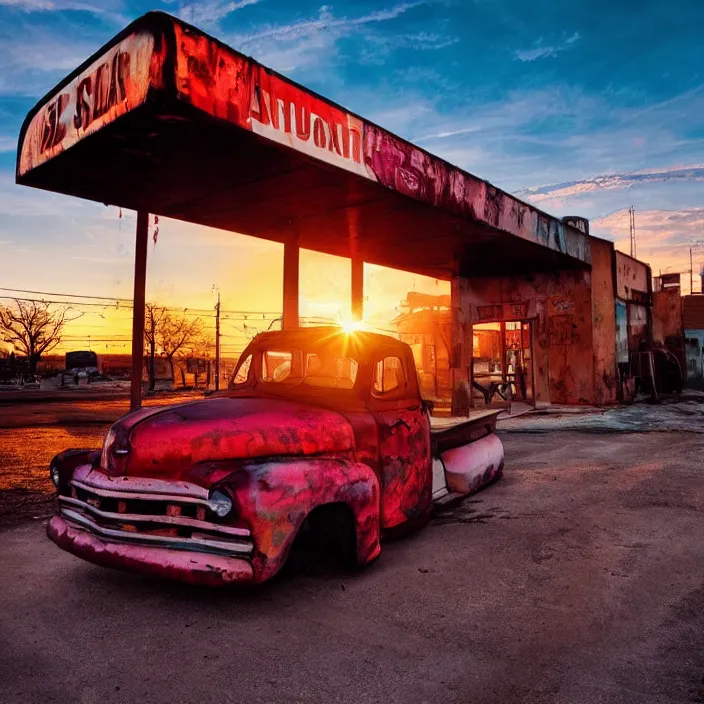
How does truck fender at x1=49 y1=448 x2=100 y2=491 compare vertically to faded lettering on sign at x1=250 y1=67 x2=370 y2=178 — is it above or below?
below

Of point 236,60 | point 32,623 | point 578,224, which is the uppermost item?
point 578,224

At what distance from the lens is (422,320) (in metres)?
28.3

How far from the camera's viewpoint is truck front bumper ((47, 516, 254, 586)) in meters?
2.86

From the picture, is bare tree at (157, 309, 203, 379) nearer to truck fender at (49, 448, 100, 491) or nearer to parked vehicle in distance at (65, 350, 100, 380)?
parked vehicle in distance at (65, 350, 100, 380)

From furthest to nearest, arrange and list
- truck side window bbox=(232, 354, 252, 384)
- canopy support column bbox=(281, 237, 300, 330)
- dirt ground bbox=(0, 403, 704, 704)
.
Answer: canopy support column bbox=(281, 237, 300, 330), truck side window bbox=(232, 354, 252, 384), dirt ground bbox=(0, 403, 704, 704)

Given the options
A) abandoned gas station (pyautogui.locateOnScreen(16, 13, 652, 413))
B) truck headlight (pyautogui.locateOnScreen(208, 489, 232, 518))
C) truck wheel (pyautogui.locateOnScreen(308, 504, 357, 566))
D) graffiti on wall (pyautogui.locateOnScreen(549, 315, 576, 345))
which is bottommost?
truck wheel (pyautogui.locateOnScreen(308, 504, 357, 566))

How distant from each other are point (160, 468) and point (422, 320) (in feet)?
84.4

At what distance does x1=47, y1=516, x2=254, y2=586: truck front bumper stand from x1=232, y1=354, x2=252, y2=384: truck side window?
180 centimetres

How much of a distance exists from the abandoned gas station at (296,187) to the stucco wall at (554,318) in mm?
36

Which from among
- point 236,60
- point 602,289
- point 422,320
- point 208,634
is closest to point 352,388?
point 208,634

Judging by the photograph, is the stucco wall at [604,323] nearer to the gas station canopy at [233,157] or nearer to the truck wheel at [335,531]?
the gas station canopy at [233,157]

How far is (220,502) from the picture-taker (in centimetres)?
290

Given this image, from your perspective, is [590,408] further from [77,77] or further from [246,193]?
[77,77]

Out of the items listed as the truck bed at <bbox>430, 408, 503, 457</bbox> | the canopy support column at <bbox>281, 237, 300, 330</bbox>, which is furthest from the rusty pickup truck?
the canopy support column at <bbox>281, 237, 300, 330</bbox>
